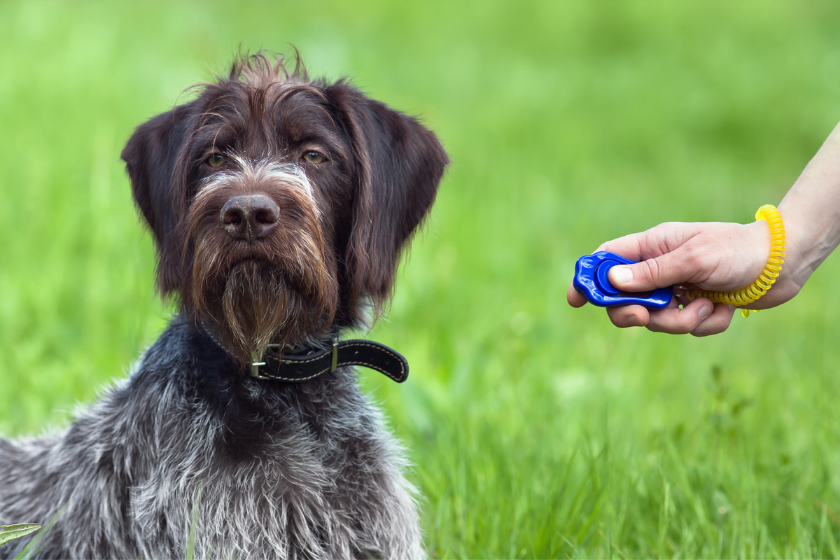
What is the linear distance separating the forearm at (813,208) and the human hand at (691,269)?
0.34 feet

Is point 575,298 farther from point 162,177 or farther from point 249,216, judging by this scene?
point 162,177

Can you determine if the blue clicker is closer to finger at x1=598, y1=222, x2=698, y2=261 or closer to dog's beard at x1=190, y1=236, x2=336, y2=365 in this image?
finger at x1=598, y1=222, x2=698, y2=261

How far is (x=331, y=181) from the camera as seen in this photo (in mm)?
2934

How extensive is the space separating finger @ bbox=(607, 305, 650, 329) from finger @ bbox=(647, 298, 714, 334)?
7 centimetres

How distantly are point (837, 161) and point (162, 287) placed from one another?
8.67 ft

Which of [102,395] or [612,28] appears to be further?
[612,28]

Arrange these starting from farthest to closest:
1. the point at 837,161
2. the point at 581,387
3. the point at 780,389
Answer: the point at 780,389 < the point at 581,387 < the point at 837,161

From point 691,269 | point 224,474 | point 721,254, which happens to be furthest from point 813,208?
point 224,474

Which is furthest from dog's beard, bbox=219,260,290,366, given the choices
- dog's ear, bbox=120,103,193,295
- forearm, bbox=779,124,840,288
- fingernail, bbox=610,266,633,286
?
forearm, bbox=779,124,840,288

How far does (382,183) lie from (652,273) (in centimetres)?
109

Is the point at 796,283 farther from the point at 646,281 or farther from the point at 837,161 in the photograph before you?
the point at 646,281

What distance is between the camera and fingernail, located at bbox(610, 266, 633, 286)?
9.09ft

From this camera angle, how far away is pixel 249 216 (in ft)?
8.23

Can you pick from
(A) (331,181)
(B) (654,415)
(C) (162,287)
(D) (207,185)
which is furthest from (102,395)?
(B) (654,415)
